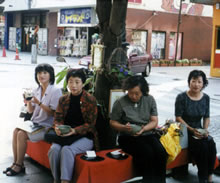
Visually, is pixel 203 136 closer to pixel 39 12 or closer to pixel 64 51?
pixel 64 51

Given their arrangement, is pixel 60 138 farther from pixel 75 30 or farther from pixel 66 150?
pixel 75 30

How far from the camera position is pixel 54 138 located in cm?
414

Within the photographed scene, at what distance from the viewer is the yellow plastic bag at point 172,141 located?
4.24 m

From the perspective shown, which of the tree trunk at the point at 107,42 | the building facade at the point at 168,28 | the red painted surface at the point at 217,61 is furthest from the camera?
the building facade at the point at 168,28

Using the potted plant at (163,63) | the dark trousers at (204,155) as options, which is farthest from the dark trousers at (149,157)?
the potted plant at (163,63)

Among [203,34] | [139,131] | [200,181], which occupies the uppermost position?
[203,34]

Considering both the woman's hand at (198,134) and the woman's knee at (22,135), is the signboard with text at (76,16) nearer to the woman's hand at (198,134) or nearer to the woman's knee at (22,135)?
the woman's knee at (22,135)

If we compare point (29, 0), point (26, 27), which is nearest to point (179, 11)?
point (29, 0)

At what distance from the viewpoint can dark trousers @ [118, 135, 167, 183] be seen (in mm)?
4004

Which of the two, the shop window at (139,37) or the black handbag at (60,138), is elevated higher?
the shop window at (139,37)

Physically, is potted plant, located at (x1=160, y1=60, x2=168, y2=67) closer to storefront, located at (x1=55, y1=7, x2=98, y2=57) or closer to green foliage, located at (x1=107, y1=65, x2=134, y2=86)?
storefront, located at (x1=55, y1=7, x2=98, y2=57)

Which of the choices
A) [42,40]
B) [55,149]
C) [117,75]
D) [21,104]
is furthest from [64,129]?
[42,40]

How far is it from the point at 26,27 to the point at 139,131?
34357mm

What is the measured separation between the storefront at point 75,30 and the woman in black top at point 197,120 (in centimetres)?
2308
